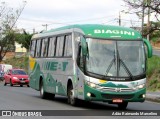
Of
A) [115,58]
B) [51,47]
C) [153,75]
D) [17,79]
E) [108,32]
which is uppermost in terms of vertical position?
[108,32]

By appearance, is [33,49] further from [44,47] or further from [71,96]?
[71,96]

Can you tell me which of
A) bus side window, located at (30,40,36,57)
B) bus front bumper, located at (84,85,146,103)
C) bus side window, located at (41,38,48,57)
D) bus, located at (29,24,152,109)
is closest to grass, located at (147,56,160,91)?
bus side window, located at (30,40,36,57)

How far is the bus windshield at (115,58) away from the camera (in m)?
19.4

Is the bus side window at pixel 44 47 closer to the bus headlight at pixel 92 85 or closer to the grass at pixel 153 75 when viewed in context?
the bus headlight at pixel 92 85

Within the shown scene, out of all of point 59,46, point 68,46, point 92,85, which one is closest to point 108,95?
point 92,85

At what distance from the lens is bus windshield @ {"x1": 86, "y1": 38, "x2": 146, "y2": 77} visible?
19.4 meters

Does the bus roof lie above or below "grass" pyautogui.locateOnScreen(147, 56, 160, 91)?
above

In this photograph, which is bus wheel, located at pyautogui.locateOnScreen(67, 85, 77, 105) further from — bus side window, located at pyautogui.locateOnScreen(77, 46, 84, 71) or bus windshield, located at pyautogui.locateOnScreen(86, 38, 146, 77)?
bus windshield, located at pyautogui.locateOnScreen(86, 38, 146, 77)

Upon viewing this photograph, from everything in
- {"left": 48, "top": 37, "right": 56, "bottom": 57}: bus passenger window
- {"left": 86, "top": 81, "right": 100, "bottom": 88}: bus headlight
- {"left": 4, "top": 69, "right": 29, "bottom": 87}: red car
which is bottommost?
{"left": 4, "top": 69, "right": 29, "bottom": 87}: red car

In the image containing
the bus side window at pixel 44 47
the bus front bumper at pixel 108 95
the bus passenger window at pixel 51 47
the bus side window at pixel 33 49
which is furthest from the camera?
the bus side window at pixel 33 49

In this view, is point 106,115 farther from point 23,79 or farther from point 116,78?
point 23,79

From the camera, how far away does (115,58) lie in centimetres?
1956

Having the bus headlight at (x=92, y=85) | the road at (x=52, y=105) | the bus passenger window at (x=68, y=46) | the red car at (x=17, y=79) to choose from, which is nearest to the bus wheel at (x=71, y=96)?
the road at (x=52, y=105)

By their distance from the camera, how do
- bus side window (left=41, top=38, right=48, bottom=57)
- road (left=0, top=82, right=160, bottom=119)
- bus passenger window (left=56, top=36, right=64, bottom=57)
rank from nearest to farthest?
road (left=0, top=82, right=160, bottom=119) → bus passenger window (left=56, top=36, right=64, bottom=57) → bus side window (left=41, top=38, right=48, bottom=57)
